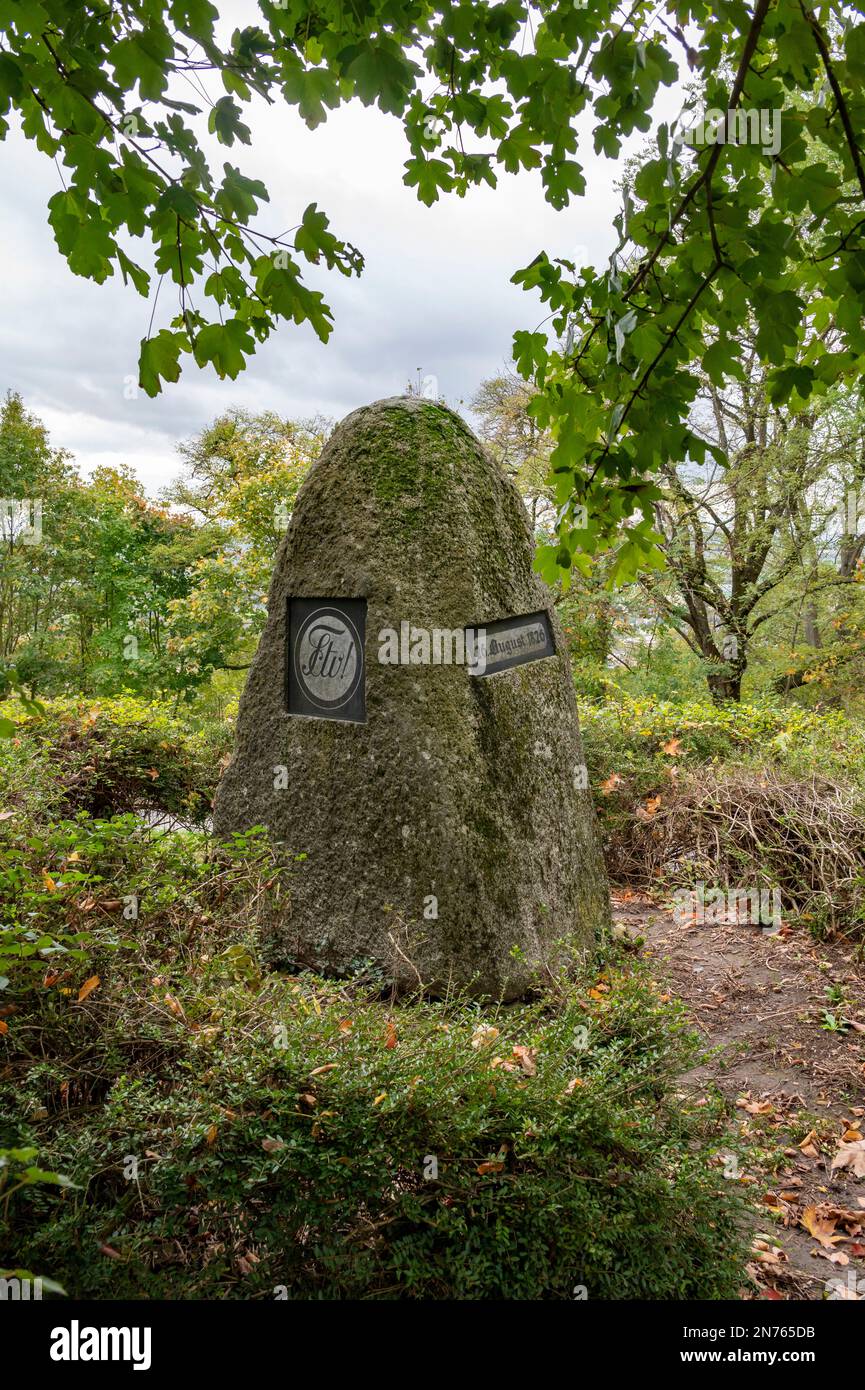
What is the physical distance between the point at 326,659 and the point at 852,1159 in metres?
3.44

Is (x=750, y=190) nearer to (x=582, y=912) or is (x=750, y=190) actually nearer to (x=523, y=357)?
(x=523, y=357)

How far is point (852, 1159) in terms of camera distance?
12.0ft

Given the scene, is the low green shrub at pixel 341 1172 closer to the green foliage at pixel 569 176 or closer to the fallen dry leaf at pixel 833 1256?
the fallen dry leaf at pixel 833 1256

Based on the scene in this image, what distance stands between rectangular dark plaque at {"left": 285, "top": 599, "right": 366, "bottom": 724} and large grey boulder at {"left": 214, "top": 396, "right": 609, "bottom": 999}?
1 centimetres

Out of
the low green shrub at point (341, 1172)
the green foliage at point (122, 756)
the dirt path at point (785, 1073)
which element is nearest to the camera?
the low green shrub at point (341, 1172)

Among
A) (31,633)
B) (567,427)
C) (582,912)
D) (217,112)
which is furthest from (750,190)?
(31,633)

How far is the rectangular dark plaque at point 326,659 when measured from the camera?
173 inches

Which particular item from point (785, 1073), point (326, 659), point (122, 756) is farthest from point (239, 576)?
point (785, 1073)

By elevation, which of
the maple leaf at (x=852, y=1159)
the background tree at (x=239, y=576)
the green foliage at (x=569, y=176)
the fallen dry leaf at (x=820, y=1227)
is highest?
the background tree at (x=239, y=576)

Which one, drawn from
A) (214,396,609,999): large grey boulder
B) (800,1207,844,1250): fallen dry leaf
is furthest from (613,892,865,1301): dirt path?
(214,396,609,999): large grey boulder

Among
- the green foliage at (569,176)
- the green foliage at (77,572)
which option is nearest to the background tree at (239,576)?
the green foliage at (77,572)

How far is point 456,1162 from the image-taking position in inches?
90.2

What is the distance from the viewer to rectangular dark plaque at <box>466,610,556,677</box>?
4.46 m

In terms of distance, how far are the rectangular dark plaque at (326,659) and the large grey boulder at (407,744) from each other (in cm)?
1
